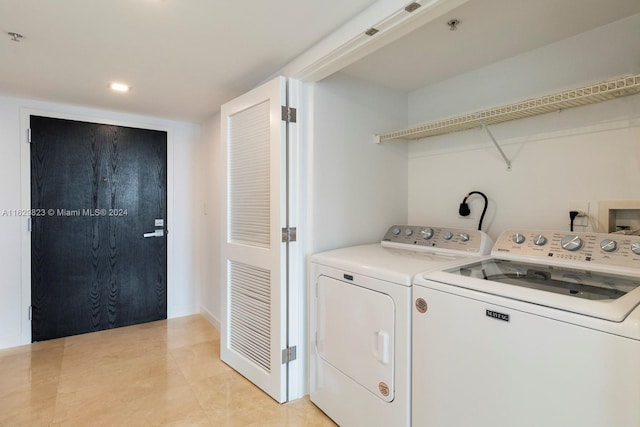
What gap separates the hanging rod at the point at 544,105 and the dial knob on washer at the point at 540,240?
0.63m

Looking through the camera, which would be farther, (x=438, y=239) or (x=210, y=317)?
(x=210, y=317)

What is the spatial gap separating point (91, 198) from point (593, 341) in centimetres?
363

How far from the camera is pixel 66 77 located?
2.28 m

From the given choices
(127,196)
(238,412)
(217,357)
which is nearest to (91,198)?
(127,196)

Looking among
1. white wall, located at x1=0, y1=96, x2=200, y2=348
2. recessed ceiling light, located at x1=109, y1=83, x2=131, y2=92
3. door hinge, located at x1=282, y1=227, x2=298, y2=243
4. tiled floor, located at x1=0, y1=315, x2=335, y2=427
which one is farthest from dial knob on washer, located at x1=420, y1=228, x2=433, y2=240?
white wall, located at x1=0, y1=96, x2=200, y2=348

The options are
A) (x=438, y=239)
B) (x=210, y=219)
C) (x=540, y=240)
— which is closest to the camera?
(x=540, y=240)

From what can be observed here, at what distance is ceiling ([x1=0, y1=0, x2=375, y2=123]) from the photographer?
1497mm

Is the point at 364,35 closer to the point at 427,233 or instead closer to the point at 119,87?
the point at 427,233

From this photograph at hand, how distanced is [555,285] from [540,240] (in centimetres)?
48

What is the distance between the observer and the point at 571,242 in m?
1.51

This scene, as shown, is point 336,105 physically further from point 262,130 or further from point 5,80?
point 5,80

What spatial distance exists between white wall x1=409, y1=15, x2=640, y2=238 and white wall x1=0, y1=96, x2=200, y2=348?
2.49 meters

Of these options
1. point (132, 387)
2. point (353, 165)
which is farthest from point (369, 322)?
point (132, 387)

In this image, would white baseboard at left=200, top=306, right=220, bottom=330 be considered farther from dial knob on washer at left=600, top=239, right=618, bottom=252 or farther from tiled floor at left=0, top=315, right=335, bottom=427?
dial knob on washer at left=600, top=239, right=618, bottom=252
